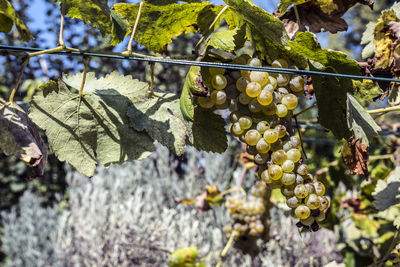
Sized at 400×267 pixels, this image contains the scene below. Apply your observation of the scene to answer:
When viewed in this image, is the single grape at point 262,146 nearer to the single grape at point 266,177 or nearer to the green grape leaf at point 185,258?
the single grape at point 266,177

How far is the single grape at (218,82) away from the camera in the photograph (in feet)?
1.68

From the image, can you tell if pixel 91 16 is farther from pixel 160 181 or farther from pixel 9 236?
pixel 9 236

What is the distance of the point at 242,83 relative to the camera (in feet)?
1.72

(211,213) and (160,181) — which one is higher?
(160,181)

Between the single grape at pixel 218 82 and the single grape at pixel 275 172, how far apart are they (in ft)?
0.37

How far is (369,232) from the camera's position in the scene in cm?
124

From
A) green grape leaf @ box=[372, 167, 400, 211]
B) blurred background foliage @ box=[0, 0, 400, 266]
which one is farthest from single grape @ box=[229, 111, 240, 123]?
blurred background foliage @ box=[0, 0, 400, 266]

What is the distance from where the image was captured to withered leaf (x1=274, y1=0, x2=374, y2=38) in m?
0.65

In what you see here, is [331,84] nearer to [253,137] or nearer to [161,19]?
[253,137]

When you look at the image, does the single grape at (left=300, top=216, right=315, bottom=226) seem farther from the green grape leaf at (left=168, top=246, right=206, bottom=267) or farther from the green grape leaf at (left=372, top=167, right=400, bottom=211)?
the green grape leaf at (left=168, top=246, right=206, bottom=267)

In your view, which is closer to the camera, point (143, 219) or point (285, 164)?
point (285, 164)

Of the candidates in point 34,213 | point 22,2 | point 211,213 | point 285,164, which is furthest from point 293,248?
point 22,2

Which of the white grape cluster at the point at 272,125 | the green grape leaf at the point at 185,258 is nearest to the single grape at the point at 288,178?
the white grape cluster at the point at 272,125

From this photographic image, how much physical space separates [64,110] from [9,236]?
2.79m
